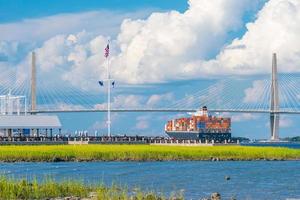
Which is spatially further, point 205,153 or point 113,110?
point 113,110

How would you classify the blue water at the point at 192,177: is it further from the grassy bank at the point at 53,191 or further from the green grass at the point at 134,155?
the grassy bank at the point at 53,191

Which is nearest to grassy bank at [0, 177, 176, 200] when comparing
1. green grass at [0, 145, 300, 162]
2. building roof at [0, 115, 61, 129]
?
green grass at [0, 145, 300, 162]

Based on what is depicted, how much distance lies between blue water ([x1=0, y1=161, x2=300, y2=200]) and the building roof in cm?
6083

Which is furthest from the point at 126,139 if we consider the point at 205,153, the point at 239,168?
the point at 239,168

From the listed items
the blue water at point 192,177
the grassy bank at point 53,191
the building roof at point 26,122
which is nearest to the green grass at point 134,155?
the blue water at point 192,177

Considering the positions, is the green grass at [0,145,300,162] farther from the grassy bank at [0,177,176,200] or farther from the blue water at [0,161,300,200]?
the grassy bank at [0,177,176,200]

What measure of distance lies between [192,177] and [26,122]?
85037mm

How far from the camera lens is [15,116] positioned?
144625mm

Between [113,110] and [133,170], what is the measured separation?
9068 cm

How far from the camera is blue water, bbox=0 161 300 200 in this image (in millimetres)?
50406

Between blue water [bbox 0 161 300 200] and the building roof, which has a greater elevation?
the building roof

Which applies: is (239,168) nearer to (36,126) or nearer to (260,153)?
(260,153)

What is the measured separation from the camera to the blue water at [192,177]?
5041 centimetres

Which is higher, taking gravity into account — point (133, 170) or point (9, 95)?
point (9, 95)
